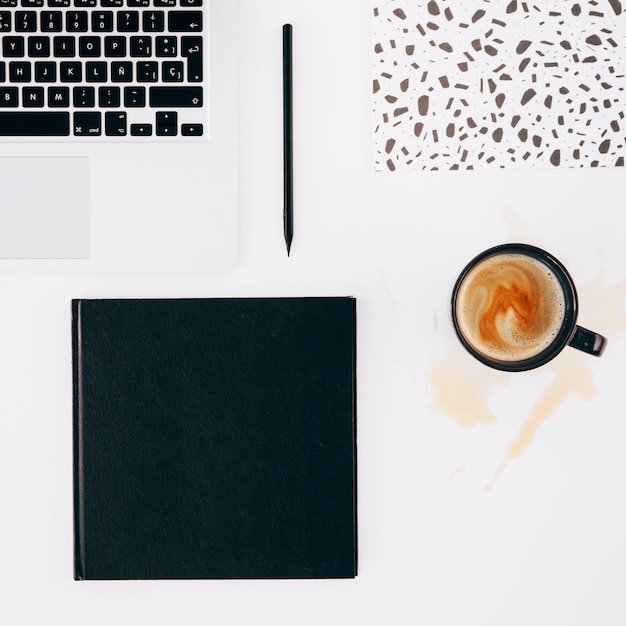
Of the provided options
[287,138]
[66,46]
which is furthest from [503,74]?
[66,46]

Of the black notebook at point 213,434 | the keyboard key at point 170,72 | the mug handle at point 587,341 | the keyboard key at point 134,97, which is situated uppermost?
the keyboard key at point 170,72

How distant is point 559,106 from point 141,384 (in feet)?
1.66

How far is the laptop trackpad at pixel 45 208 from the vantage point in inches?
20.9

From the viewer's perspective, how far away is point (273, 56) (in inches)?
21.9

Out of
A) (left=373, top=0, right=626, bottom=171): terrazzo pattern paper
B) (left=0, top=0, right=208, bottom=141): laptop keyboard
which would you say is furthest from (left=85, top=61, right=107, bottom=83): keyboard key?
(left=373, top=0, right=626, bottom=171): terrazzo pattern paper

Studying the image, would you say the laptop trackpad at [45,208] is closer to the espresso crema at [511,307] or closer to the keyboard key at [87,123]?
the keyboard key at [87,123]

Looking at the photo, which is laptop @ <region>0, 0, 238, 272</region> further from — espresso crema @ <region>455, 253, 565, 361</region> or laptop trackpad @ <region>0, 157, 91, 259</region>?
espresso crema @ <region>455, 253, 565, 361</region>

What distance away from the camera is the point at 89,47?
1.71 ft

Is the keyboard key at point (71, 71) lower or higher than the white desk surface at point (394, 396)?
higher

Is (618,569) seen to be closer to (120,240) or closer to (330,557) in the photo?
(330,557)

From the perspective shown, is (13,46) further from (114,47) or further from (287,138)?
(287,138)

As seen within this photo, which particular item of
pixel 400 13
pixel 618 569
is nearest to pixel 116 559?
pixel 618 569

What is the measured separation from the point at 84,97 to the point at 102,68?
0.11 feet

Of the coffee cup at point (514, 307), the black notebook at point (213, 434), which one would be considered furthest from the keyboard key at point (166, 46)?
the coffee cup at point (514, 307)
